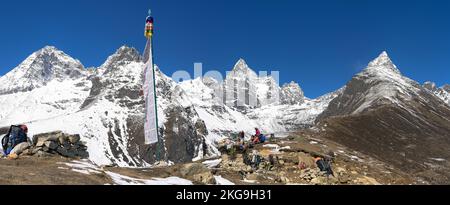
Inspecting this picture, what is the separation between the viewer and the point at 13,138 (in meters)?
31.4

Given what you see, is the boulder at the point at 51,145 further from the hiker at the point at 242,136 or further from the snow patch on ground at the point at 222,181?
the hiker at the point at 242,136

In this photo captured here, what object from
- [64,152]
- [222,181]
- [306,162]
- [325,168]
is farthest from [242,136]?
[64,152]

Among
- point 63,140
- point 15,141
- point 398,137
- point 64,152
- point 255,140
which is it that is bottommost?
point 64,152

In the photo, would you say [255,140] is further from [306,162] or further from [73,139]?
[73,139]

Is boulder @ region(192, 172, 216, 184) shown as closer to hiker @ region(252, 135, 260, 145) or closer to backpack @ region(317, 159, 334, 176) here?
backpack @ region(317, 159, 334, 176)

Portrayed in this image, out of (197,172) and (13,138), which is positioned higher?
(13,138)

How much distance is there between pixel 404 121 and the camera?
17675cm

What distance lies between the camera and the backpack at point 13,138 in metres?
31.1

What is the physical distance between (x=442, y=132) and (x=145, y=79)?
7113 inches

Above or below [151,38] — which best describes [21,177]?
below

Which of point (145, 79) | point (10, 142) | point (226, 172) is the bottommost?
point (226, 172)

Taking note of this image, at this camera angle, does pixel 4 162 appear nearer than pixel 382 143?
Yes
